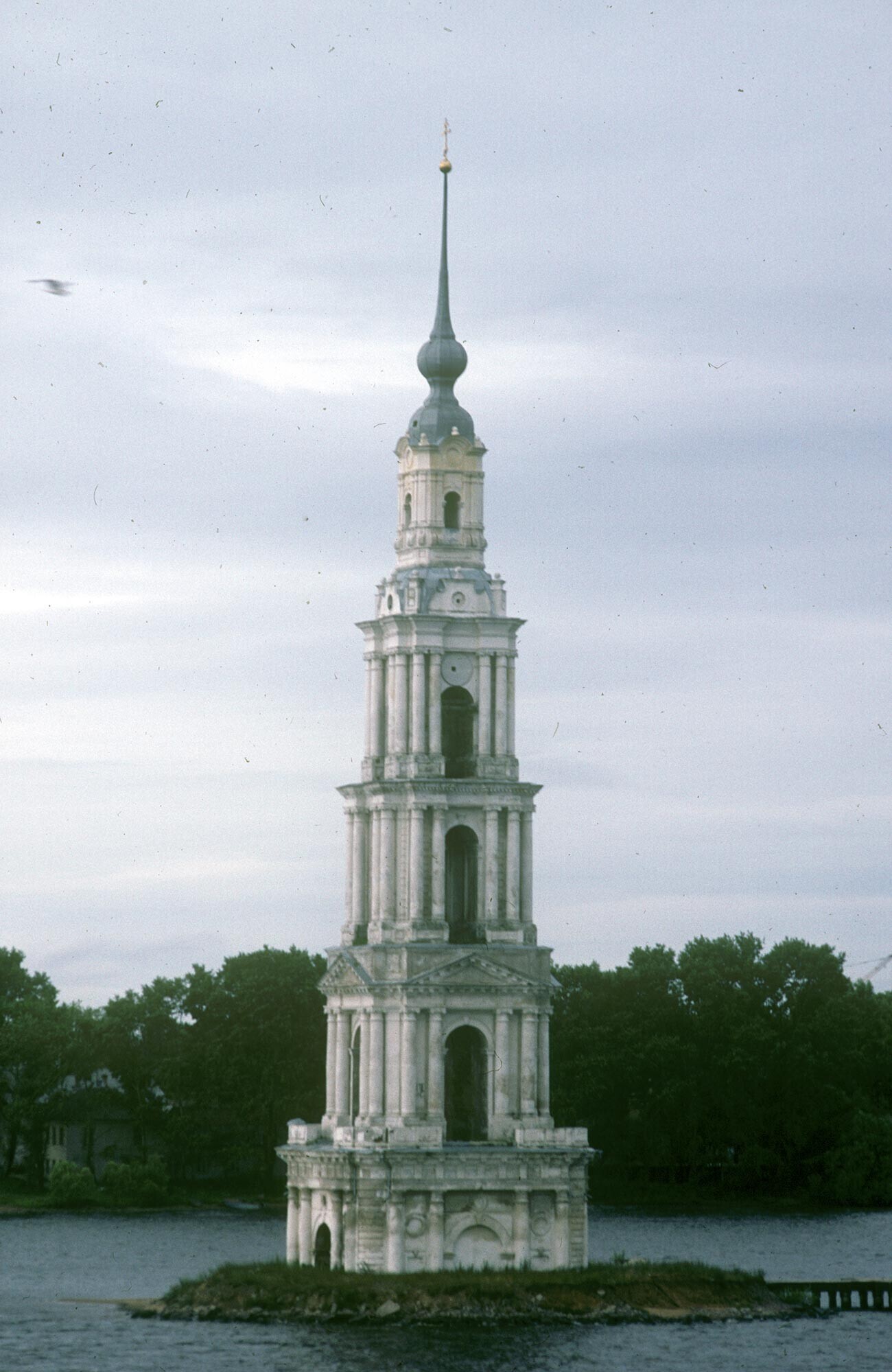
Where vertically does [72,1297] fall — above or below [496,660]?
below

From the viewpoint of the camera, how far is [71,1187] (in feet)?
474

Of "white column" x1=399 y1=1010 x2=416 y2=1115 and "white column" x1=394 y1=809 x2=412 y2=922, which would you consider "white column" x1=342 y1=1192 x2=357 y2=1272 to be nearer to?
"white column" x1=399 y1=1010 x2=416 y2=1115

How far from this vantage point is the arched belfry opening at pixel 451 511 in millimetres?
94688

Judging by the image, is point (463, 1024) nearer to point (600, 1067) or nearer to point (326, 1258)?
point (326, 1258)

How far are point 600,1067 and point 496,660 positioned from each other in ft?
193

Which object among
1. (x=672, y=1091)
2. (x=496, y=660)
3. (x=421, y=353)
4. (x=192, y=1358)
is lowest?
(x=192, y=1358)

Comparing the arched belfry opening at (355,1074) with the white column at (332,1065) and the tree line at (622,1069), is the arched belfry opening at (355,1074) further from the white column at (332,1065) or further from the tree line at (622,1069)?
the tree line at (622,1069)

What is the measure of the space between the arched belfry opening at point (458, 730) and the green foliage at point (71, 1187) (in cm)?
5957

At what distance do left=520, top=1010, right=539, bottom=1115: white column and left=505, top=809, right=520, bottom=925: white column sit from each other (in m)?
3.77

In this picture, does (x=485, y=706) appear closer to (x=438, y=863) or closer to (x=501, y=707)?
(x=501, y=707)

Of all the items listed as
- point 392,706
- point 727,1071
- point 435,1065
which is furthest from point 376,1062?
point 727,1071

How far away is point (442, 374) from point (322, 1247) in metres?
31.7

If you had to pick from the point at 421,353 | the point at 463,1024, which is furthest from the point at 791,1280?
the point at 421,353

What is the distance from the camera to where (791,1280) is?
9775 centimetres
